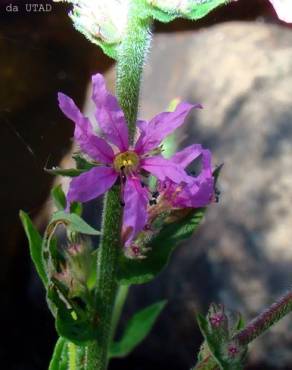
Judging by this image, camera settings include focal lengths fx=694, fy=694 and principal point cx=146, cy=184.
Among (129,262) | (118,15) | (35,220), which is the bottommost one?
(35,220)

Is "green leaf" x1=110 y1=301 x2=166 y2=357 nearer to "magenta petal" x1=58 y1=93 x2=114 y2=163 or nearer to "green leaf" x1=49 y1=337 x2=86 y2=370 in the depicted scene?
"green leaf" x1=49 y1=337 x2=86 y2=370

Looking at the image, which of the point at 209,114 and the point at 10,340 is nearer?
the point at 10,340

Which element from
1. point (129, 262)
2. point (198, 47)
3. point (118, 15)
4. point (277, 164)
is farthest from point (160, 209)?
point (198, 47)

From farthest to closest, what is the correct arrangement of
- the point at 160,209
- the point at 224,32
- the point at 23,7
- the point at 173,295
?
the point at 224,32 → the point at 173,295 → the point at 23,7 → the point at 160,209

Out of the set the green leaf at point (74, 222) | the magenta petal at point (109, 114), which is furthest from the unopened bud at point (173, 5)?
the green leaf at point (74, 222)

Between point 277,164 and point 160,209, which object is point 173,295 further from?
point 160,209

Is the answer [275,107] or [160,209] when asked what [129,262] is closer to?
[160,209]

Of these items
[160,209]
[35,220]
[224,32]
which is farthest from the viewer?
[224,32]

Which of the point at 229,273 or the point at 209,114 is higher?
the point at 209,114
